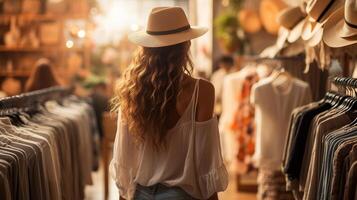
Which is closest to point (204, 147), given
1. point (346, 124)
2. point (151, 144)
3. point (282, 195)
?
point (151, 144)

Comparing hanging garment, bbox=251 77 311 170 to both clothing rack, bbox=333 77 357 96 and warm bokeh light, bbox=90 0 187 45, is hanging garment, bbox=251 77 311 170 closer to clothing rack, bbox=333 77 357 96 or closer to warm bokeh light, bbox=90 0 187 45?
clothing rack, bbox=333 77 357 96

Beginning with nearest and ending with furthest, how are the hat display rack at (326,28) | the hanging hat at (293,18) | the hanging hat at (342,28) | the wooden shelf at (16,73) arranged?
the hanging hat at (342,28)
the hat display rack at (326,28)
the hanging hat at (293,18)
the wooden shelf at (16,73)

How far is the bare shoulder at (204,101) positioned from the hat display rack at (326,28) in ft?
2.90

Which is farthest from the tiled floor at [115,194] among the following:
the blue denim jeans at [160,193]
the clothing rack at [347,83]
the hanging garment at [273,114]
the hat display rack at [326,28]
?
the blue denim jeans at [160,193]

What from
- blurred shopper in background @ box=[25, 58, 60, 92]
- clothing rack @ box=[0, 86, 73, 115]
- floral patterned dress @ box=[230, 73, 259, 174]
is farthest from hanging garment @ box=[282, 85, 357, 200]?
blurred shopper in background @ box=[25, 58, 60, 92]

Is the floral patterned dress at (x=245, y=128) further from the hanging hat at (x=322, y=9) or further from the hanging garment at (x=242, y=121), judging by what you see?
the hanging hat at (x=322, y=9)

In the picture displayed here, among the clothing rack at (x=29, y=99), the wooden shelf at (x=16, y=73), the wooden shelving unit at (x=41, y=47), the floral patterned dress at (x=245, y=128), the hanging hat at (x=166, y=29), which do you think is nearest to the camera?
the hanging hat at (x=166, y=29)

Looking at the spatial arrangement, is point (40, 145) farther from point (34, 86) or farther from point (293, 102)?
point (34, 86)

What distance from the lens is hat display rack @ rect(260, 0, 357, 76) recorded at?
3.25 m

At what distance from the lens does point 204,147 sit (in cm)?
280

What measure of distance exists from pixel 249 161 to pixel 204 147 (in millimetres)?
3609

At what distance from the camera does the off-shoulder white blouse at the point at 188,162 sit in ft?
9.13

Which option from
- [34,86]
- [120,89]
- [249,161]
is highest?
[120,89]

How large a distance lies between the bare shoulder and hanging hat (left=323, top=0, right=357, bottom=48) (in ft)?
2.86
